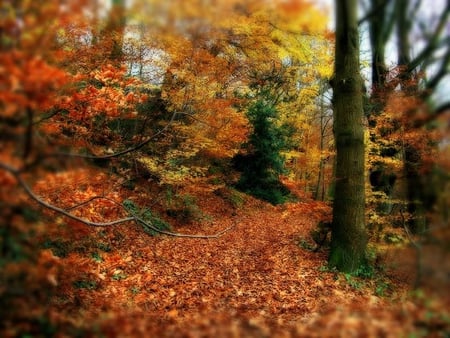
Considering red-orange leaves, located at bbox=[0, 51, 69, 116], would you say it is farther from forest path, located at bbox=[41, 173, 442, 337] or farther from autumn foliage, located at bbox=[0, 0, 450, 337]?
forest path, located at bbox=[41, 173, 442, 337]

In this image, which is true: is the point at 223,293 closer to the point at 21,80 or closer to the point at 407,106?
the point at 407,106

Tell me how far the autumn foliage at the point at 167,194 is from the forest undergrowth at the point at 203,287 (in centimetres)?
3

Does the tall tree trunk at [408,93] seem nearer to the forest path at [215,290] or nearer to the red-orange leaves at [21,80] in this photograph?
the forest path at [215,290]

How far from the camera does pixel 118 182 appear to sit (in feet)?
34.3

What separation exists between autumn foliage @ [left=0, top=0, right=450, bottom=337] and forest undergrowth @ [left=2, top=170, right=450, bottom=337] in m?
0.03

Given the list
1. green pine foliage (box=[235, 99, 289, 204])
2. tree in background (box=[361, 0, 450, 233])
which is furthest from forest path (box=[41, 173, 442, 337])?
green pine foliage (box=[235, 99, 289, 204])

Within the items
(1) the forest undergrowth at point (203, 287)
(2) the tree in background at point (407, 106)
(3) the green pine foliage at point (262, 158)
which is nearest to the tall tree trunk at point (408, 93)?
(2) the tree in background at point (407, 106)

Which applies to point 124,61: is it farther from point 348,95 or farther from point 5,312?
point 5,312

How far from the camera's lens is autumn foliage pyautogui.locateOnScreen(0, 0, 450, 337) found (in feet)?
9.04

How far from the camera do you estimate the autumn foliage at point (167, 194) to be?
2756mm

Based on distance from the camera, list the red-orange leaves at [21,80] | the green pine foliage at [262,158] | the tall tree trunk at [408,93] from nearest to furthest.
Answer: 1. the red-orange leaves at [21,80]
2. the tall tree trunk at [408,93]
3. the green pine foliage at [262,158]

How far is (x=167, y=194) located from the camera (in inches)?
487

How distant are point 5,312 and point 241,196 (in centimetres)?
1591

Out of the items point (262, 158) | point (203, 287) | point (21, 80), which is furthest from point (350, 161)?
point (262, 158)
